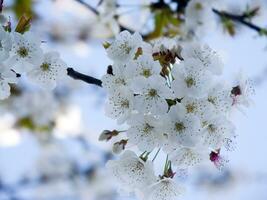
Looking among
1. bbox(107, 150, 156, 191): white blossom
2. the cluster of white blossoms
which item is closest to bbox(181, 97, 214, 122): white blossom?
the cluster of white blossoms

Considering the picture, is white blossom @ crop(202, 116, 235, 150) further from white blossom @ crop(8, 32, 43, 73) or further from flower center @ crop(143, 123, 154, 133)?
white blossom @ crop(8, 32, 43, 73)

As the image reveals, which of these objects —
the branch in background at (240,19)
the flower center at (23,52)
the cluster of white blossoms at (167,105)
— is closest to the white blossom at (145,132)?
the cluster of white blossoms at (167,105)

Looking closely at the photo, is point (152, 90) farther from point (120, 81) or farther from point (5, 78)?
point (5, 78)

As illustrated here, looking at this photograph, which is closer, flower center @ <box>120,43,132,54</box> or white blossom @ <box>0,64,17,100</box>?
white blossom @ <box>0,64,17,100</box>

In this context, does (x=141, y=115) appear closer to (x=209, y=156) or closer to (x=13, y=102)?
(x=209, y=156)

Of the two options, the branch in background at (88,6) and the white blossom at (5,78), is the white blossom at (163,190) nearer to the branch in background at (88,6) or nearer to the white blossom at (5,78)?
the white blossom at (5,78)

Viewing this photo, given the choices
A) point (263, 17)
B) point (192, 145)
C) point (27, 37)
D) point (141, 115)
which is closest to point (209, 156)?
point (192, 145)

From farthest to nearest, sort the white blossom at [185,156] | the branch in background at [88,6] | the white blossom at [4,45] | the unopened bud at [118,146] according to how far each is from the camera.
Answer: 1. the branch in background at [88,6]
2. the unopened bud at [118,146]
3. the white blossom at [185,156]
4. the white blossom at [4,45]

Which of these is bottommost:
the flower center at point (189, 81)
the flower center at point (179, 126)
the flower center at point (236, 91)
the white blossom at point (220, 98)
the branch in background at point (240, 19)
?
the flower center at point (179, 126)
